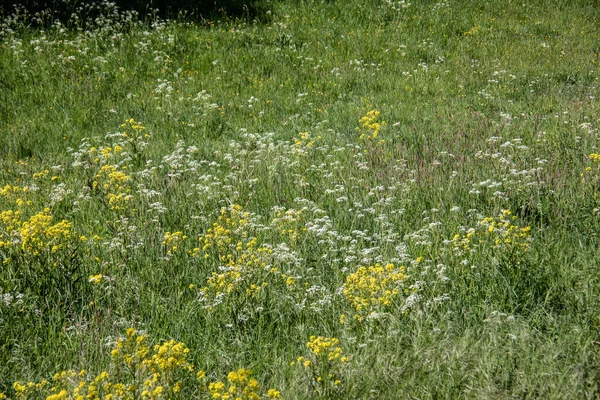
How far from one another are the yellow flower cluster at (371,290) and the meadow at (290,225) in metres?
0.02

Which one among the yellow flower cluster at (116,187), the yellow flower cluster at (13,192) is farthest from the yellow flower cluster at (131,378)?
the yellow flower cluster at (13,192)

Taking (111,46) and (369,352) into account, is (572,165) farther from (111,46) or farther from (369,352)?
(111,46)

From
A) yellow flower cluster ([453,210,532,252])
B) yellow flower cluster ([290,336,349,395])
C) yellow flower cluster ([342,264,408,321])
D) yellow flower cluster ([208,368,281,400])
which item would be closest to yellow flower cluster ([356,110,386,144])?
yellow flower cluster ([453,210,532,252])

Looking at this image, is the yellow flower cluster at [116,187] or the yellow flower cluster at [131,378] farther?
the yellow flower cluster at [116,187]

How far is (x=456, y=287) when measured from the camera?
394 cm

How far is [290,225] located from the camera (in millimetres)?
4938

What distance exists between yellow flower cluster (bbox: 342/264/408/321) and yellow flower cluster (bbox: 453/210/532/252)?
595 mm

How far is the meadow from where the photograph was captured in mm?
3201

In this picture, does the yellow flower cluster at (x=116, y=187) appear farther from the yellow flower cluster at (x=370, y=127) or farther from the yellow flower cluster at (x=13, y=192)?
the yellow flower cluster at (x=370, y=127)

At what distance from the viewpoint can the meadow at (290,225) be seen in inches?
126

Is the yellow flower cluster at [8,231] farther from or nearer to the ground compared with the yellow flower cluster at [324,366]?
nearer to the ground

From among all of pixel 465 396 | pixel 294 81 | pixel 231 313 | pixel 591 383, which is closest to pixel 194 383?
→ pixel 231 313

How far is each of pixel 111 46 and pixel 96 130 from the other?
11.0 feet

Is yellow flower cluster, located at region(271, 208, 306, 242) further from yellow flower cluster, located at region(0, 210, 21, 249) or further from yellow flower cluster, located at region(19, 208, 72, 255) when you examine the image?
yellow flower cluster, located at region(0, 210, 21, 249)
